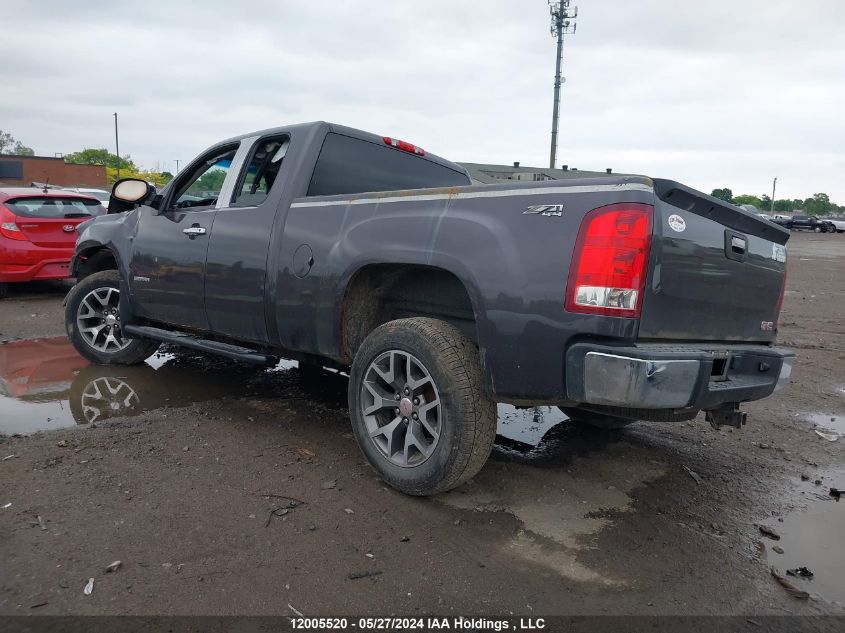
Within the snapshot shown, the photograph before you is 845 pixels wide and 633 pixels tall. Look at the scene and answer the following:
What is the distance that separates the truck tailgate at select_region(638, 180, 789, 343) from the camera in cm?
257

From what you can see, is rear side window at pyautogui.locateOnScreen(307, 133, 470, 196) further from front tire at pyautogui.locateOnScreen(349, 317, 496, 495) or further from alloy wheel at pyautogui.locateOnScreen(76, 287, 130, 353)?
alloy wheel at pyautogui.locateOnScreen(76, 287, 130, 353)

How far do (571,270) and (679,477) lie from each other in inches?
68.9

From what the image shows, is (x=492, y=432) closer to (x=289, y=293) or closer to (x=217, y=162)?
(x=289, y=293)

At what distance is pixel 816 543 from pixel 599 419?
4.86 ft

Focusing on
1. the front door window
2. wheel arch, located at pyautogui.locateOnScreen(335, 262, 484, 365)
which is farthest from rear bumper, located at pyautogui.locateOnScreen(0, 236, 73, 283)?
wheel arch, located at pyautogui.locateOnScreen(335, 262, 484, 365)

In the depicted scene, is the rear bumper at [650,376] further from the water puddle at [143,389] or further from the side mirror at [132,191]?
the side mirror at [132,191]

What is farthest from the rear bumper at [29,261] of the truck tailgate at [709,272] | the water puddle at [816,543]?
the water puddle at [816,543]

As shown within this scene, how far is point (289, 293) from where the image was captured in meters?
3.66

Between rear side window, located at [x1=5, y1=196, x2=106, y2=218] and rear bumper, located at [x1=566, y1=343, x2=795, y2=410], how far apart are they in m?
8.99

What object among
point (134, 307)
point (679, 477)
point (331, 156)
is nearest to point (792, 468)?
point (679, 477)

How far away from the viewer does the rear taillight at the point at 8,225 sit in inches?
337

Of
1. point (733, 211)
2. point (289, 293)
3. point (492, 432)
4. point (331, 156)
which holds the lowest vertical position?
point (492, 432)

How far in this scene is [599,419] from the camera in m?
4.13

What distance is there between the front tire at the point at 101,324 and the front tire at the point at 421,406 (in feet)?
9.72
